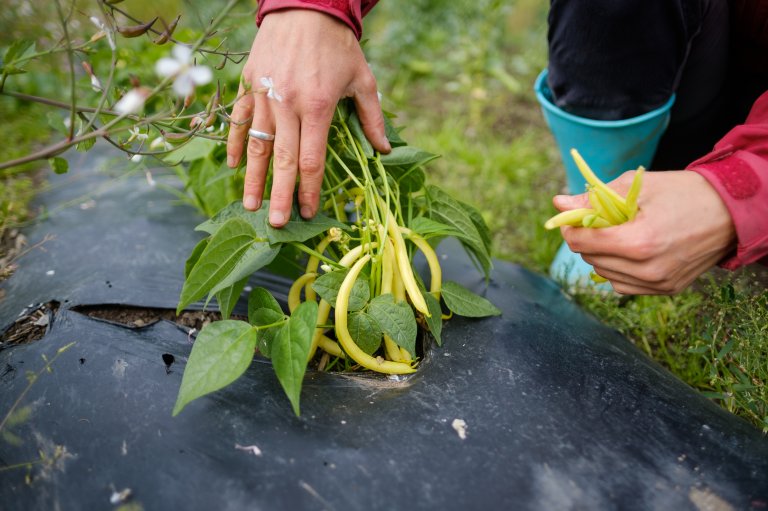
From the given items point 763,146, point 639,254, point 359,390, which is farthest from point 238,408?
point 763,146

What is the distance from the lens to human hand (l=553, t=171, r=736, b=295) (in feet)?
3.01

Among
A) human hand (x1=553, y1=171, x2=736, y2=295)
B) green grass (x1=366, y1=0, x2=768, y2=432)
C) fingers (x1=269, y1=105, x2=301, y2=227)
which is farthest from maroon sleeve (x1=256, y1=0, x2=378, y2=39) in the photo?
green grass (x1=366, y1=0, x2=768, y2=432)

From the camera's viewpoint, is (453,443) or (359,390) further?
(359,390)

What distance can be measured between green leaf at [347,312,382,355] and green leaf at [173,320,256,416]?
192 mm

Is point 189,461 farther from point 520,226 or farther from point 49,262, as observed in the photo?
point 520,226

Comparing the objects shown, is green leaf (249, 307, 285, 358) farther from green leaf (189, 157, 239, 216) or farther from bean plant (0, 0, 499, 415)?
green leaf (189, 157, 239, 216)

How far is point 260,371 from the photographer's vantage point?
1059mm

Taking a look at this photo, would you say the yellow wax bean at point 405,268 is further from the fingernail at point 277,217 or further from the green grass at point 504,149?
the green grass at point 504,149

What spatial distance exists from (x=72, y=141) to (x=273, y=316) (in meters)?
0.42

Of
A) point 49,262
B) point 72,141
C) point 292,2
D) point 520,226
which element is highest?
point 292,2

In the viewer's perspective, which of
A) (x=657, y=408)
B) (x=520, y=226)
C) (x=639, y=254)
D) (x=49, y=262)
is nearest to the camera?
(x=639, y=254)

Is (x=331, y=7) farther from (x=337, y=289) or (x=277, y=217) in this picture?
(x=337, y=289)

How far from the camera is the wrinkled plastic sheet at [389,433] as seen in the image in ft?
2.82

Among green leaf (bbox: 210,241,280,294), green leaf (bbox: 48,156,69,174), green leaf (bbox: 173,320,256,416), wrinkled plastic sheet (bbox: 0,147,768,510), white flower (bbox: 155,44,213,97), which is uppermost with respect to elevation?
white flower (bbox: 155,44,213,97)
